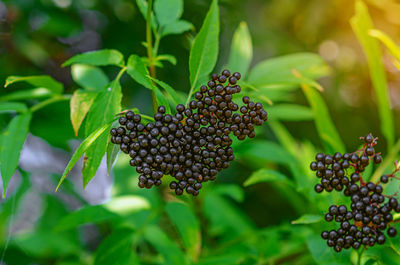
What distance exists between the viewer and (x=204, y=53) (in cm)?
97

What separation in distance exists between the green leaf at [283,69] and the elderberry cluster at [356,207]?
0.96 feet

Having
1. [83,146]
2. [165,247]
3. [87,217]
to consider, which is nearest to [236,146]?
[165,247]

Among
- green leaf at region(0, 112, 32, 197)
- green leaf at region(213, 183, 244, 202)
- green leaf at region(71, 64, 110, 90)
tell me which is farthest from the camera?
green leaf at region(213, 183, 244, 202)

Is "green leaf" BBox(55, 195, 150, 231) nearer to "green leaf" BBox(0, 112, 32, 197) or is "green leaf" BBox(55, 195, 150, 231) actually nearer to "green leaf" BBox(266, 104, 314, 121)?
"green leaf" BBox(0, 112, 32, 197)

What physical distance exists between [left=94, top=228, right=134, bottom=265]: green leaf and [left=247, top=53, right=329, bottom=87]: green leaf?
0.59 meters

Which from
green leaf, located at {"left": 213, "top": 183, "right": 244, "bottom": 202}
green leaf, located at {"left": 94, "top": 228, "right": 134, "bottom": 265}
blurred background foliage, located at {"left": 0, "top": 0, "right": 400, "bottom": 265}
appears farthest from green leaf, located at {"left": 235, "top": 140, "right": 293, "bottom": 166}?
green leaf, located at {"left": 94, "top": 228, "right": 134, "bottom": 265}

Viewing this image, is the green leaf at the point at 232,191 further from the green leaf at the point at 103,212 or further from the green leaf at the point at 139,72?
the green leaf at the point at 139,72

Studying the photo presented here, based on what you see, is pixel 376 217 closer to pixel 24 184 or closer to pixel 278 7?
pixel 24 184

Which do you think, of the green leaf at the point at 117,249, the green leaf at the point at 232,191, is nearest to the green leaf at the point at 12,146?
the green leaf at the point at 117,249

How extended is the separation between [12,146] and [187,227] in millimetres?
596

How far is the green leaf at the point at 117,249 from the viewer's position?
1205 millimetres

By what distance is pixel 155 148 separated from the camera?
827 mm

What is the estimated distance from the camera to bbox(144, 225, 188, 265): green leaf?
1.26 meters

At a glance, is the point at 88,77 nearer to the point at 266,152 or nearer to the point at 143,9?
the point at 143,9
